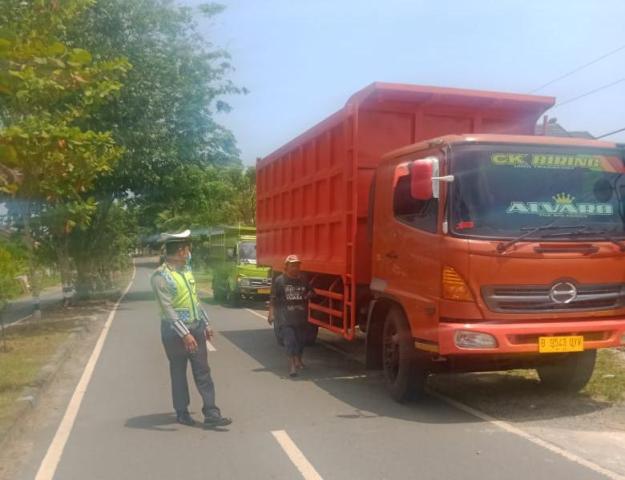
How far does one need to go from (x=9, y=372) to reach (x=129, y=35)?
45.3ft

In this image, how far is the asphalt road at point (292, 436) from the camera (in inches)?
208

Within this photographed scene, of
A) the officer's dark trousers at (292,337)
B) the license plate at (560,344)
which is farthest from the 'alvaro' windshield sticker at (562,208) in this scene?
the officer's dark trousers at (292,337)

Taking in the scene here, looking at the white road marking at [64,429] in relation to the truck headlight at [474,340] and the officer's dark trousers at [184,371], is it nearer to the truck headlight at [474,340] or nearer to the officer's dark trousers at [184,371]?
the officer's dark trousers at [184,371]

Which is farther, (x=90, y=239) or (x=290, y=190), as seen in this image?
(x=90, y=239)

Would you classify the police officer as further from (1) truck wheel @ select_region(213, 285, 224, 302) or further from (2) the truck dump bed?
(1) truck wheel @ select_region(213, 285, 224, 302)

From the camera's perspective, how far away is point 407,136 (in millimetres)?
8586

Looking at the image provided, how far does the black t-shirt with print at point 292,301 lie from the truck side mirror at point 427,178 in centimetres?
320

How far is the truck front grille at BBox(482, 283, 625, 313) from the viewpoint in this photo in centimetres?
633

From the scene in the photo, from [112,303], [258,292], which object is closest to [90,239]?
[112,303]

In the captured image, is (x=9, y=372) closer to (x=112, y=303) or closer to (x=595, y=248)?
(x=595, y=248)

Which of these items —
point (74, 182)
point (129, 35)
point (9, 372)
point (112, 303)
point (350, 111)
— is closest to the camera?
point (350, 111)

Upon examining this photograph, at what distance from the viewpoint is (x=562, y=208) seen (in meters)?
6.55

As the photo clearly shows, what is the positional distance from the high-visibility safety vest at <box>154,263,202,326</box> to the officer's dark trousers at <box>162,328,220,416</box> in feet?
0.54

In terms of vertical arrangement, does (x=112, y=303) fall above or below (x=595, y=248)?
below
